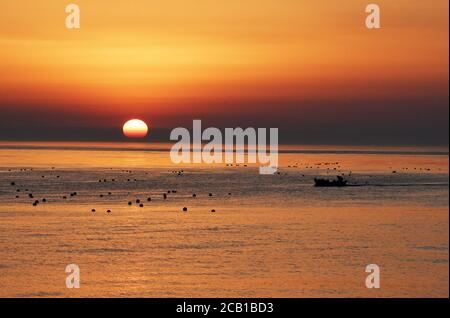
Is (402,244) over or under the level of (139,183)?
under

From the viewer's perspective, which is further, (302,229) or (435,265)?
(302,229)

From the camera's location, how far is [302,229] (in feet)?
238

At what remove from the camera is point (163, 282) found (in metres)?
45.2

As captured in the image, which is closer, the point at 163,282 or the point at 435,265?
the point at 163,282

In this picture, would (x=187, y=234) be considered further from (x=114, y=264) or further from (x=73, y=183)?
(x=73, y=183)

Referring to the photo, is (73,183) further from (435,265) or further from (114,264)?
(435,265)

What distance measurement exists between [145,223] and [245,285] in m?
33.5

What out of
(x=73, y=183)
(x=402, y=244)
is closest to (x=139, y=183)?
(x=73, y=183)

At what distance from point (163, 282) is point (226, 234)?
2238 cm
